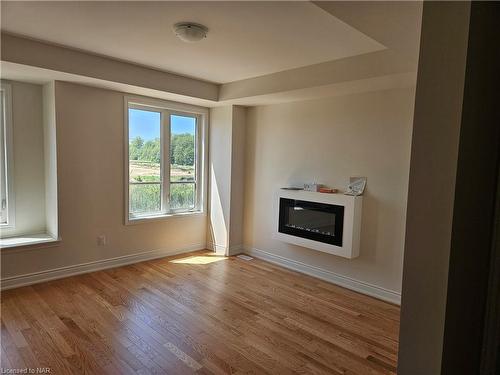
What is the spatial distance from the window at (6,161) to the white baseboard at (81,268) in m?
0.67

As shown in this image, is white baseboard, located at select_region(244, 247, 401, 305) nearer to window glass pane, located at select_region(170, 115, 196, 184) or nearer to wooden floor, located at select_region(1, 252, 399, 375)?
wooden floor, located at select_region(1, 252, 399, 375)

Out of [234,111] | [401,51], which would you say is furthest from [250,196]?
[401,51]

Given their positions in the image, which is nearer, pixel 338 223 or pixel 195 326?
pixel 195 326

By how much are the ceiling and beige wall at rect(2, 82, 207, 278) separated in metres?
0.83

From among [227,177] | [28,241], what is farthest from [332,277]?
[28,241]

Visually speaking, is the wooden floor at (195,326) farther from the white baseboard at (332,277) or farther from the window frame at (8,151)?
the window frame at (8,151)

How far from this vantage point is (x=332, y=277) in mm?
3943

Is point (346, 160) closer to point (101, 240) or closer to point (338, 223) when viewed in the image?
point (338, 223)

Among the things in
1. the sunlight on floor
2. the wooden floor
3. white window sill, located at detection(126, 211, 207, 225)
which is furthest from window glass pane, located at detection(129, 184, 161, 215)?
the wooden floor

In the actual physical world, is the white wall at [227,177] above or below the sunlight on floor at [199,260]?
above

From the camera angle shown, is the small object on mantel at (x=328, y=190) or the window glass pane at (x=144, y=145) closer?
the small object on mantel at (x=328, y=190)

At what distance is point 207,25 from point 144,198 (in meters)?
2.73

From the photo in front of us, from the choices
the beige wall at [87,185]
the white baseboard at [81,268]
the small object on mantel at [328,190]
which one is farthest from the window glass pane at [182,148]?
the small object on mantel at [328,190]

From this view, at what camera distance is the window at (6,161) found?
141 inches
